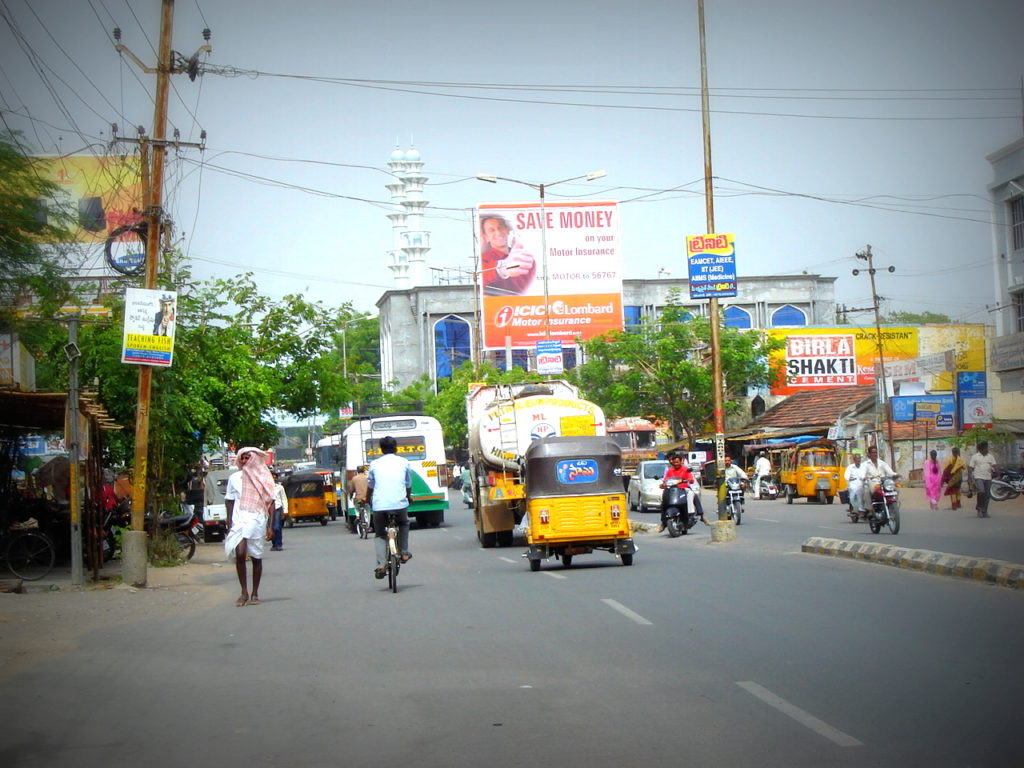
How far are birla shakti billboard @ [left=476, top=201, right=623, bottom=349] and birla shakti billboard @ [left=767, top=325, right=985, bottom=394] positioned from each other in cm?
1036

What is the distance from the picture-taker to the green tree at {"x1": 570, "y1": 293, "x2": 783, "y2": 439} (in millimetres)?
58281

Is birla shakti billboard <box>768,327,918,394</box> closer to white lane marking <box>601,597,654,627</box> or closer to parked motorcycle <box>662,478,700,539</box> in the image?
parked motorcycle <box>662,478,700,539</box>

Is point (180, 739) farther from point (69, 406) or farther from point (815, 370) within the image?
point (815, 370)

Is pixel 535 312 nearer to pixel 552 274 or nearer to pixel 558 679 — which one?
pixel 552 274

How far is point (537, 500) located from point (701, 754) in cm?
1194

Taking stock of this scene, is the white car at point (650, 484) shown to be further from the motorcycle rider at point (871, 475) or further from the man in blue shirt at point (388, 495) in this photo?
the man in blue shirt at point (388, 495)

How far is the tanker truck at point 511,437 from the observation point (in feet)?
84.1

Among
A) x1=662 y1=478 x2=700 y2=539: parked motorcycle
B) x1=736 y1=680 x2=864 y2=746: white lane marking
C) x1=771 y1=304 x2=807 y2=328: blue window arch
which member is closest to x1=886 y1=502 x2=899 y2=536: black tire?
x1=662 y1=478 x2=700 y2=539: parked motorcycle

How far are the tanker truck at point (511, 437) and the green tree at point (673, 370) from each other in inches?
1231

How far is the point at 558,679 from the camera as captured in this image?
8.80m

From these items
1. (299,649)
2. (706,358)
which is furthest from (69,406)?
(706,358)

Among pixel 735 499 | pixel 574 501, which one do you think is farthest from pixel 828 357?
pixel 574 501

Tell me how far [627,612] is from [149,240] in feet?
35.4

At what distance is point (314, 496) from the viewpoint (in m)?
47.3
